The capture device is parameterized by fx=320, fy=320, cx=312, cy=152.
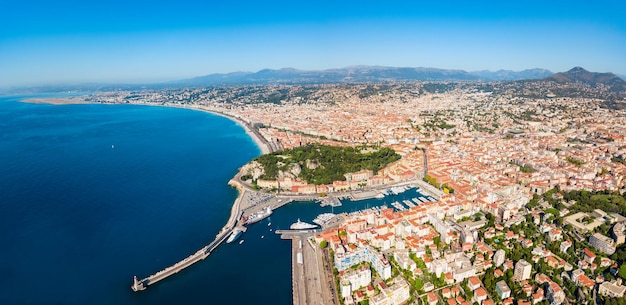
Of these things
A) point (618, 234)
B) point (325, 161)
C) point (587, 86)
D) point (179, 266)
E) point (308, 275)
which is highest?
point (587, 86)

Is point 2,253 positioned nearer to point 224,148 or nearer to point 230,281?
point 230,281

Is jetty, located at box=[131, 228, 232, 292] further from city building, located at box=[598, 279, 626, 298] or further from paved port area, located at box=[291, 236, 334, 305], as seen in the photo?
city building, located at box=[598, 279, 626, 298]

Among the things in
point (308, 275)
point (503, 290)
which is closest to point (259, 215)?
point (308, 275)

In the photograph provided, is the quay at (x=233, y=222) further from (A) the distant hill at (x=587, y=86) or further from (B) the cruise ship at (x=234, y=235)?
(A) the distant hill at (x=587, y=86)

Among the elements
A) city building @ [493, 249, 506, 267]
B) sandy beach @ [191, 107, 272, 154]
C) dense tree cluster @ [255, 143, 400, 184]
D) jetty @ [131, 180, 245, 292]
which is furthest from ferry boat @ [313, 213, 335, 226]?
sandy beach @ [191, 107, 272, 154]

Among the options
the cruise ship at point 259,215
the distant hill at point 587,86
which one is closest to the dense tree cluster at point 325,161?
the cruise ship at point 259,215

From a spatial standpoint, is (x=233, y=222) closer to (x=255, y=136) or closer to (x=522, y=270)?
(x=522, y=270)

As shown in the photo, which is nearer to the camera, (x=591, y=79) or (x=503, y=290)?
(x=503, y=290)
